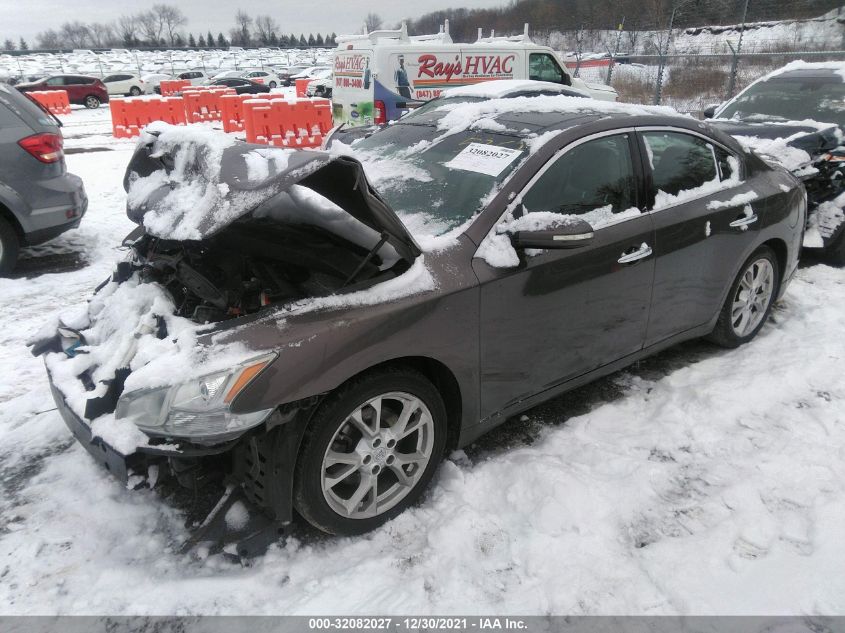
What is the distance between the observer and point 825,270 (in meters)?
5.82

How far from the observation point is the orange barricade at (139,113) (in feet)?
52.2

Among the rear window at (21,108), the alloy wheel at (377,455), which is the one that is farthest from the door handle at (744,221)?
the rear window at (21,108)

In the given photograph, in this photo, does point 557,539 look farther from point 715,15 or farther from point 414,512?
point 715,15

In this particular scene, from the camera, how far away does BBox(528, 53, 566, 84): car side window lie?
1210 centimetres

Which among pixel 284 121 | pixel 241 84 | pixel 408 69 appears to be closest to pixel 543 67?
pixel 408 69

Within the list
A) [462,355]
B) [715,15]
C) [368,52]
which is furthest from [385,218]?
[715,15]

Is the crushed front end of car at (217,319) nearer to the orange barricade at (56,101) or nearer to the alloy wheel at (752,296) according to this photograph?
the alloy wheel at (752,296)

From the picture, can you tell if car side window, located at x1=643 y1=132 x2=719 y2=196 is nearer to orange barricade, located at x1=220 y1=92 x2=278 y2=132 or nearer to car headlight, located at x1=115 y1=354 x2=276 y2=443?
car headlight, located at x1=115 y1=354 x2=276 y2=443

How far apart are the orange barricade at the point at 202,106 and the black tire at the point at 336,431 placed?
17929 mm

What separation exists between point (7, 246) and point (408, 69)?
7447mm

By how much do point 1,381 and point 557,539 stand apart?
364 centimetres

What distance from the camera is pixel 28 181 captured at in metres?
5.55

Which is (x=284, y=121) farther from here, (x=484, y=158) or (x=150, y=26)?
(x=150, y=26)

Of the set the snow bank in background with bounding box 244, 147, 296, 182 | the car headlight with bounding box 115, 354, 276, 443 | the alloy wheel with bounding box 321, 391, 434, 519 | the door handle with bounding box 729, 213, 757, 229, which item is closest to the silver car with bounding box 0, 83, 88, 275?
the snow bank in background with bounding box 244, 147, 296, 182
